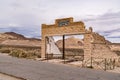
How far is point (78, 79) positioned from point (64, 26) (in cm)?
1890

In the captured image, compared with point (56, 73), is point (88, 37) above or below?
above

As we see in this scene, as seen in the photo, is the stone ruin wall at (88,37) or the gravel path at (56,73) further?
the stone ruin wall at (88,37)

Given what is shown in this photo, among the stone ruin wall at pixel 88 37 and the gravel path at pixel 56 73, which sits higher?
the stone ruin wall at pixel 88 37

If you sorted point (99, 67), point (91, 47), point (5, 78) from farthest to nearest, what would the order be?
point (91, 47), point (99, 67), point (5, 78)

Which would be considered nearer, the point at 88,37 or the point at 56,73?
the point at 56,73

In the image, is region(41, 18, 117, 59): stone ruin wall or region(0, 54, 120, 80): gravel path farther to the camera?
region(41, 18, 117, 59): stone ruin wall

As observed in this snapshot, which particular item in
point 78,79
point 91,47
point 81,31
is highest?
point 81,31

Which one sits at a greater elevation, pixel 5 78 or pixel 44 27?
pixel 44 27

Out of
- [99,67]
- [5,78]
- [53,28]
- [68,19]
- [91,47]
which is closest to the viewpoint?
[5,78]

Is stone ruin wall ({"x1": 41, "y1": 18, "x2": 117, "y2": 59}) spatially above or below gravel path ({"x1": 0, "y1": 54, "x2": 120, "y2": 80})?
above

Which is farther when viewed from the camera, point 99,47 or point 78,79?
point 99,47

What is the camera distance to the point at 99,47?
110 ft

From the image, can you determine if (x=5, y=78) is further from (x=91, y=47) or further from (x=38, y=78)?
(x=91, y=47)

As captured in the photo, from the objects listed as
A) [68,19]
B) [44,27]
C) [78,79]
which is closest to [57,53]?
[44,27]
